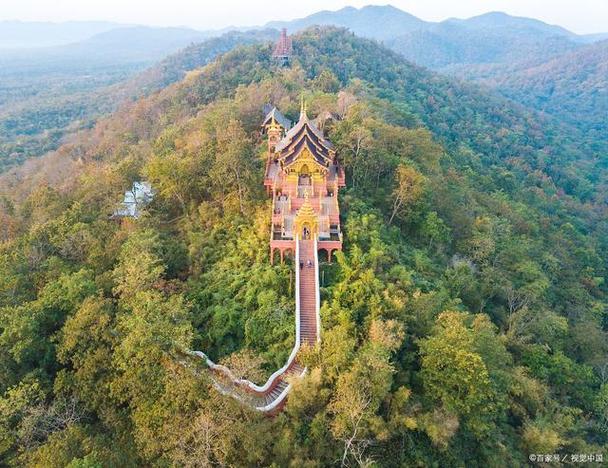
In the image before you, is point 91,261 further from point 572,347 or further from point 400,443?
point 572,347

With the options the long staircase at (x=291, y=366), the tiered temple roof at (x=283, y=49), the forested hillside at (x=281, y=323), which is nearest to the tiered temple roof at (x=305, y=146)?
the forested hillside at (x=281, y=323)

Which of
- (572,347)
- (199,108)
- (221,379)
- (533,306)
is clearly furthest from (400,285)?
(199,108)

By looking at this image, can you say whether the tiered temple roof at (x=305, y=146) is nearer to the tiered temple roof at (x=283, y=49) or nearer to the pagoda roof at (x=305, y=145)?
the pagoda roof at (x=305, y=145)

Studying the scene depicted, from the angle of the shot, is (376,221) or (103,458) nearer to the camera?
(103,458)

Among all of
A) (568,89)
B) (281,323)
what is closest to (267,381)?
(281,323)

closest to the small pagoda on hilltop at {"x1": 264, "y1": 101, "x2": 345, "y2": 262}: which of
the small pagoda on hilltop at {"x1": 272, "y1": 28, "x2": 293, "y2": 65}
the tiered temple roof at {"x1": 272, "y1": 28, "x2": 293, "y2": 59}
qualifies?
the small pagoda on hilltop at {"x1": 272, "y1": 28, "x2": 293, "y2": 65}

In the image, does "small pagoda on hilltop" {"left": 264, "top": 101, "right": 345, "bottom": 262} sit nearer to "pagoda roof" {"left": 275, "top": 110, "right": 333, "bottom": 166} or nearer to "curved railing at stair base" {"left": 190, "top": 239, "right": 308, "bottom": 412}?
"pagoda roof" {"left": 275, "top": 110, "right": 333, "bottom": 166}

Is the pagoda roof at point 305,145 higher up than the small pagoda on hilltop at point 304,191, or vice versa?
the pagoda roof at point 305,145
